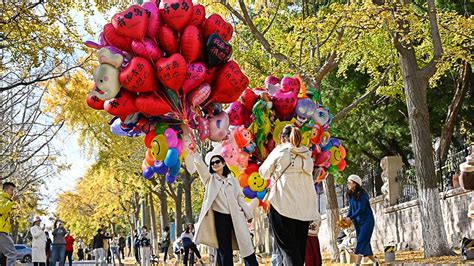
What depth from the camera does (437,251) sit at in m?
15.9

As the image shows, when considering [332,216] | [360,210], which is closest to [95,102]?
[360,210]

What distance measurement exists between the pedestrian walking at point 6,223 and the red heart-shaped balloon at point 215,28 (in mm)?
4335

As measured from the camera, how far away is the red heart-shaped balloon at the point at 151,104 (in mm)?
11125

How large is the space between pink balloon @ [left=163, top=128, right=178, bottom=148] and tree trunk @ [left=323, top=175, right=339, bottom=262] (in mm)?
9602

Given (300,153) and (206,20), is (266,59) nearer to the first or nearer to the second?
(206,20)

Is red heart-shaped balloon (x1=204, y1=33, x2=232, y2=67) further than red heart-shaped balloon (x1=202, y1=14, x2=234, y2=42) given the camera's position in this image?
No

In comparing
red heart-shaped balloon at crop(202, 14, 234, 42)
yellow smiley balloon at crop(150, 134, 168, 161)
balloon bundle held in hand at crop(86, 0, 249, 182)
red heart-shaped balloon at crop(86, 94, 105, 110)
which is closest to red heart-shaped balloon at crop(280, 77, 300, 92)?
balloon bundle held in hand at crop(86, 0, 249, 182)

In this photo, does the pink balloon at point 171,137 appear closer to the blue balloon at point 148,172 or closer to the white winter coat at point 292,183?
the blue balloon at point 148,172

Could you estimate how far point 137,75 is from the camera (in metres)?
10.8

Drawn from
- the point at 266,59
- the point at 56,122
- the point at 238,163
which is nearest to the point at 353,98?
the point at 266,59

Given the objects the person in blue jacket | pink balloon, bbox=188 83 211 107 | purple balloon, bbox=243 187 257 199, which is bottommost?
the person in blue jacket

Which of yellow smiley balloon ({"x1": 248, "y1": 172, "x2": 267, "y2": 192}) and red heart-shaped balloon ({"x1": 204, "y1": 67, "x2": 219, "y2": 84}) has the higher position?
red heart-shaped balloon ({"x1": 204, "y1": 67, "x2": 219, "y2": 84})

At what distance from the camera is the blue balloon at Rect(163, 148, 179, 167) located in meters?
11.4

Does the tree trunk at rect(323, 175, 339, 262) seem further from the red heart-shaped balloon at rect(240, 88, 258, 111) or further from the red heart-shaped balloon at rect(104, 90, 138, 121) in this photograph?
the red heart-shaped balloon at rect(104, 90, 138, 121)
